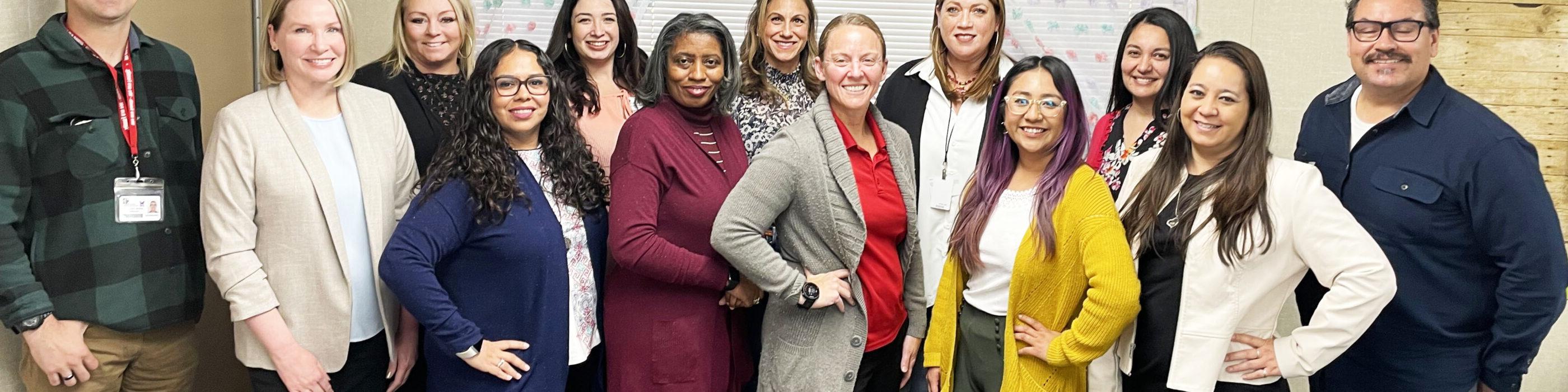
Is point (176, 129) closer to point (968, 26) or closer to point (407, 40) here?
point (407, 40)

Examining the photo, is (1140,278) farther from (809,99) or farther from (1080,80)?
(1080,80)

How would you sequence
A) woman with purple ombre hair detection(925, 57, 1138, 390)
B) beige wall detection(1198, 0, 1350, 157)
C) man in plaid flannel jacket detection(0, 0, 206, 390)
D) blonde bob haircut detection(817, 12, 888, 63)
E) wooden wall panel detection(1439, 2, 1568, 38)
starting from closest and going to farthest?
woman with purple ombre hair detection(925, 57, 1138, 390) → man in plaid flannel jacket detection(0, 0, 206, 390) → blonde bob haircut detection(817, 12, 888, 63) → wooden wall panel detection(1439, 2, 1568, 38) → beige wall detection(1198, 0, 1350, 157)

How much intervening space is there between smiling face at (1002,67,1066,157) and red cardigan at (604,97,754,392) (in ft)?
2.33

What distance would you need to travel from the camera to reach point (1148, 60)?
2.89m

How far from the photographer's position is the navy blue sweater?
2.22m

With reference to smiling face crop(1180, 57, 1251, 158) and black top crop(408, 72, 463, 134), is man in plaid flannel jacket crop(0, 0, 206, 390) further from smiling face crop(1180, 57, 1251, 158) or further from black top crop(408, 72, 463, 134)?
smiling face crop(1180, 57, 1251, 158)

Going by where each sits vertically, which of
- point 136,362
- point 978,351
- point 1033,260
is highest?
point 1033,260

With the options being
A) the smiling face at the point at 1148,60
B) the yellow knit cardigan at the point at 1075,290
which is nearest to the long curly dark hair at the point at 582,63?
the yellow knit cardigan at the point at 1075,290

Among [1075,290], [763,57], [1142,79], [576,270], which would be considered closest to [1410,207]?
[1142,79]

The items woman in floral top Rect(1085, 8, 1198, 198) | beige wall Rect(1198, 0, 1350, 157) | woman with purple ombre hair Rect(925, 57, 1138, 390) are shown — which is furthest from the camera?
beige wall Rect(1198, 0, 1350, 157)

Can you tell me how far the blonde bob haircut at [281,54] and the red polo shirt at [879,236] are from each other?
4.07ft

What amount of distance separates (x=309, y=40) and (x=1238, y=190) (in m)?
2.18

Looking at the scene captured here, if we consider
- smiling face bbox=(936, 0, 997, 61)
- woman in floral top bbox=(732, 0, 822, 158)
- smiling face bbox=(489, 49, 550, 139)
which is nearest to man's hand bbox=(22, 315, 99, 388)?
smiling face bbox=(489, 49, 550, 139)

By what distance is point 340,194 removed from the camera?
7.88 ft
